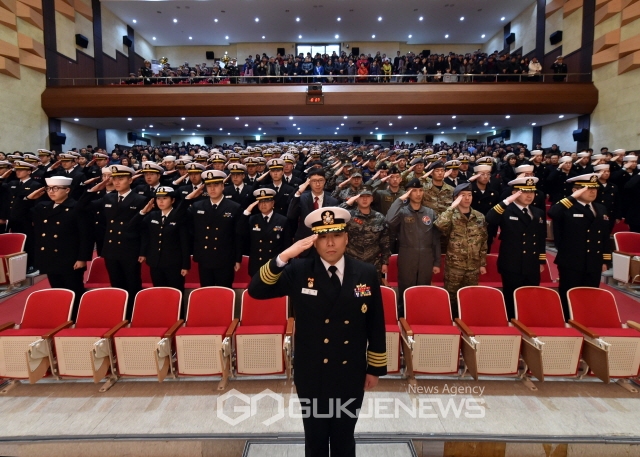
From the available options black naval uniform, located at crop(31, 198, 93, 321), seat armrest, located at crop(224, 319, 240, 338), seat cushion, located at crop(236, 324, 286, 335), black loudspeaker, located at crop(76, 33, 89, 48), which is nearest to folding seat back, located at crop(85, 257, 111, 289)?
black naval uniform, located at crop(31, 198, 93, 321)

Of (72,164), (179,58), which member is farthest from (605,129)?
(179,58)

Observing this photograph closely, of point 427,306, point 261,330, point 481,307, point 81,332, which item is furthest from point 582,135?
point 81,332

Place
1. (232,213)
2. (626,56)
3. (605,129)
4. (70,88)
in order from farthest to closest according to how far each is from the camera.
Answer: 1. (70,88)
2. (605,129)
3. (626,56)
4. (232,213)

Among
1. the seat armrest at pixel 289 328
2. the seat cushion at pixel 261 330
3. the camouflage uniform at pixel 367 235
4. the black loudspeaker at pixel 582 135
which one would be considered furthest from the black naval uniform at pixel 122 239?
the black loudspeaker at pixel 582 135

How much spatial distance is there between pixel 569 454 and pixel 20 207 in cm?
770

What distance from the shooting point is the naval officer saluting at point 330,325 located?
2055 millimetres

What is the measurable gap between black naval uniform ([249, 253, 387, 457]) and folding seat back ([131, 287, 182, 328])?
6.82ft

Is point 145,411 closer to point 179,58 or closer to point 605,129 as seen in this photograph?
point 605,129

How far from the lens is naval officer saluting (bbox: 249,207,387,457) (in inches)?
80.9

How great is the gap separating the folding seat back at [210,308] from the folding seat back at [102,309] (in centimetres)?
67

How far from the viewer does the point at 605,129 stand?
13711 mm

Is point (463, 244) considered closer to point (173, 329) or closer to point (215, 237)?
point (215, 237)

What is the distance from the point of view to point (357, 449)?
2715mm

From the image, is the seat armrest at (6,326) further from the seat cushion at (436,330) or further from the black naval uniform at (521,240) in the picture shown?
the black naval uniform at (521,240)
